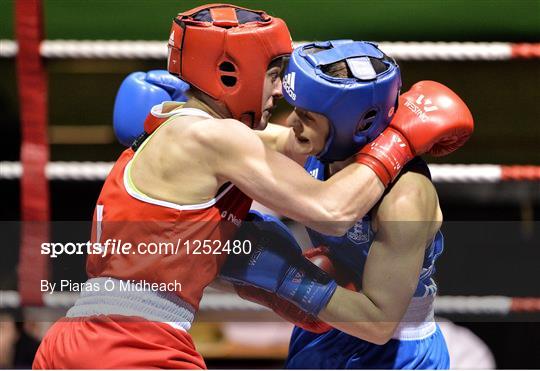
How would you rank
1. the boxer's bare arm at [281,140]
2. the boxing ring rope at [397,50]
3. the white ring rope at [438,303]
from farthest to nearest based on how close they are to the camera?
1. the white ring rope at [438,303]
2. the boxing ring rope at [397,50]
3. the boxer's bare arm at [281,140]

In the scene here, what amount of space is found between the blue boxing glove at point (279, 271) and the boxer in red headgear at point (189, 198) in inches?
3.0

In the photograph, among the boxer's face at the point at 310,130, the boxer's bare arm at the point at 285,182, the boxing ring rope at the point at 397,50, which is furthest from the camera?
the boxing ring rope at the point at 397,50

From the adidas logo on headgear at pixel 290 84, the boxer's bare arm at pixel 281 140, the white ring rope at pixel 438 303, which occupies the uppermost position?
the adidas logo on headgear at pixel 290 84

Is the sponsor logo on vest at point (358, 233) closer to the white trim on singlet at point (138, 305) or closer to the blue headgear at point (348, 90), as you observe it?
the blue headgear at point (348, 90)

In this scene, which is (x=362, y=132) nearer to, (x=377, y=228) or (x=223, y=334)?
(x=377, y=228)

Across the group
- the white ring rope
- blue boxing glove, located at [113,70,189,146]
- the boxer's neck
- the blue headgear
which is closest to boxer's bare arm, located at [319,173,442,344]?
the blue headgear

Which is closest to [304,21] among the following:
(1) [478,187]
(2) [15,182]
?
(1) [478,187]

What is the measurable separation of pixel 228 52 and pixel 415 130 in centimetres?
46

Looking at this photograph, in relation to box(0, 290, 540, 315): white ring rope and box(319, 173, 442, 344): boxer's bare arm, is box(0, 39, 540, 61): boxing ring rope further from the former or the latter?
box(319, 173, 442, 344): boxer's bare arm

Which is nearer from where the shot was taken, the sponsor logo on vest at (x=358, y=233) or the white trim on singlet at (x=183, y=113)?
the white trim on singlet at (x=183, y=113)

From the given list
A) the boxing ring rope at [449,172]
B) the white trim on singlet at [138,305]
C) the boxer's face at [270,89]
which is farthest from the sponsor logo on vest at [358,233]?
the boxing ring rope at [449,172]

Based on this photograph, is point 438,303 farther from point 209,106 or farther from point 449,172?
point 209,106

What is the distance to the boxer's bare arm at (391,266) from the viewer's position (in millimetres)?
2352

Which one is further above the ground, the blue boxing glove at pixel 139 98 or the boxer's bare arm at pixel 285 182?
the boxer's bare arm at pixel 285 182
